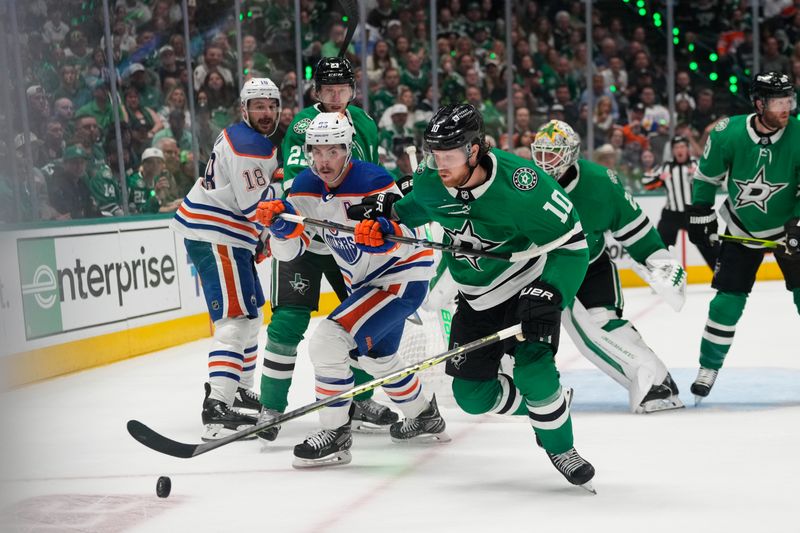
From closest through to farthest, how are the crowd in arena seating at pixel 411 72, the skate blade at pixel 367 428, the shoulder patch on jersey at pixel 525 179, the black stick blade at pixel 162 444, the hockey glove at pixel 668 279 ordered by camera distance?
the shoulder patch on jersey at pixel 525 179, the black stick blade at pixel 162 444, the hockey glove at pixel 668 279, the skate blade at pixel 367 428, the crowd in arena seating at pixel 411 72

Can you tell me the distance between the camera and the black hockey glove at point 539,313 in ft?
9.54

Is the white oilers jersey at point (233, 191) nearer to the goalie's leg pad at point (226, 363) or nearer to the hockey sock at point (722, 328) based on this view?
the goalie's leg pad at point (226, 363)

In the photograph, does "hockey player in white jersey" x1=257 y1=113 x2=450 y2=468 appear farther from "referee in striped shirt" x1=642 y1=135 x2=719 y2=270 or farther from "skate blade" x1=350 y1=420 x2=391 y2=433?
"referee in striped shirt" x1=642 y1=135 x2=719 y2=270

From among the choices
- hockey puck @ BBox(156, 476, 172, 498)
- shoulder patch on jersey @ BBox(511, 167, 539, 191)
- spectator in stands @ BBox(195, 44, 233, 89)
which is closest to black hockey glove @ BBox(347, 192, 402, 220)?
shoulder patch on jersey @ BBox(511, 167, 539, 191)

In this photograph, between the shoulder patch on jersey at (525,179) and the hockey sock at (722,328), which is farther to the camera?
the hockey sock at (722,328)

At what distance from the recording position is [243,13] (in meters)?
8.31

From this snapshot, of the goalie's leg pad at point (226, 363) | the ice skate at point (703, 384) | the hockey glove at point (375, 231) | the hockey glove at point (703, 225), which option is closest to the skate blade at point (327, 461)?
the goalie's leg pad at point (226, 363)

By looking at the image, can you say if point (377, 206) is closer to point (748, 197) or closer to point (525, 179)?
point (525, 179)

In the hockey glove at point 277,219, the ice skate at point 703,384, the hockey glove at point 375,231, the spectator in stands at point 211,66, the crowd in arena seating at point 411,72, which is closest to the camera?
the hockey glove at point 375,231

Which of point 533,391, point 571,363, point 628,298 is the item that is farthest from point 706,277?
point 533,391

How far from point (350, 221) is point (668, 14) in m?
7.41

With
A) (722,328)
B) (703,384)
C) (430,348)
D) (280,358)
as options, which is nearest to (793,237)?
(722,328)

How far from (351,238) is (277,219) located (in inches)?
9.6

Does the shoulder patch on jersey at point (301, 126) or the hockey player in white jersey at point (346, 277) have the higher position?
the shoulder patch on jersey at point (301, 126)
